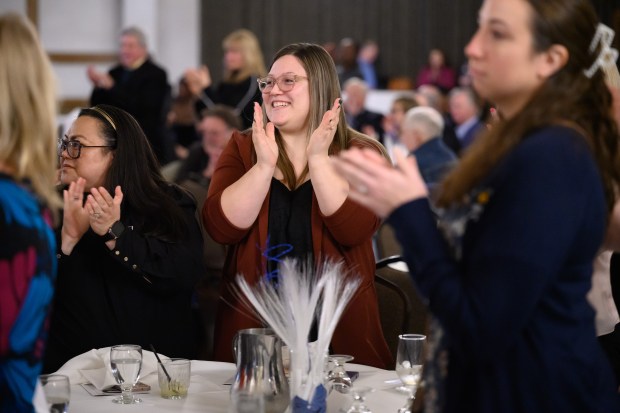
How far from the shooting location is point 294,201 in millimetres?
2721

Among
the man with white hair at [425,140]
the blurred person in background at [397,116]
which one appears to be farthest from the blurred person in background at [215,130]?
the blurred person in background at [397,116]

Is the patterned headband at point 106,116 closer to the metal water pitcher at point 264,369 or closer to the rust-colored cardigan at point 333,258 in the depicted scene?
the rust-colored cardigan at point 333,258

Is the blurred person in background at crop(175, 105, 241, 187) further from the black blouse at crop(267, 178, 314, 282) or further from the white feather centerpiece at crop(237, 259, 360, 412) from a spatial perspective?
the white feather centerpiece at crop(237, 259, 360, 412)

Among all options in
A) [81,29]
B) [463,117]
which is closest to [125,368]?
[463,117]

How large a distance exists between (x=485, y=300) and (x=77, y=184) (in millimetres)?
1538

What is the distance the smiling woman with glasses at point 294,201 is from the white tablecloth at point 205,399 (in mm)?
426

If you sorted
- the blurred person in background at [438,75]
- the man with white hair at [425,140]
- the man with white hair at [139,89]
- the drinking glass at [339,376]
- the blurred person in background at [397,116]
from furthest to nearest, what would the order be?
the blurred person in background at [438,75] < the blurred person in background at [397,116] < the man with white hair at [139,89] < the man with white hair at [425,140] < the drinking glass at [339,376]

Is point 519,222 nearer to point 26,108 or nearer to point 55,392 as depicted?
point 26,108

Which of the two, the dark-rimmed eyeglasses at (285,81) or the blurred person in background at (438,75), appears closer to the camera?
the dark-rimmed eyeglasses at (285,81)

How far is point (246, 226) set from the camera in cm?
263

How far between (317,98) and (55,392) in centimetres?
138

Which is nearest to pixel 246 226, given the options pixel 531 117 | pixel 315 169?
pixel 315 169

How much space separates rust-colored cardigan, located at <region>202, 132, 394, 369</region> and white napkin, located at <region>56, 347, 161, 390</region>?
499 mm

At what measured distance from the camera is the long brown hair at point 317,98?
108 inches
